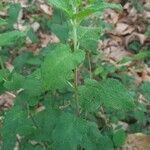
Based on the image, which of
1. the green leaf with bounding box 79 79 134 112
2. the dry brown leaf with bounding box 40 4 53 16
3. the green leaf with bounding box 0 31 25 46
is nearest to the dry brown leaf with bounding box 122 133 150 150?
the green leaf with bounding box 79 79 134 112

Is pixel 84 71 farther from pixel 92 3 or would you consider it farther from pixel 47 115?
pixel 92 3

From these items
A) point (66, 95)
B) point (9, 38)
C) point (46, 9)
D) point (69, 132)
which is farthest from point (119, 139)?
point (46, 9)

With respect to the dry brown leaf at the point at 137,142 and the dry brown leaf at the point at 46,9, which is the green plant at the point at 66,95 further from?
the dry brown leaf at the point at 46,9

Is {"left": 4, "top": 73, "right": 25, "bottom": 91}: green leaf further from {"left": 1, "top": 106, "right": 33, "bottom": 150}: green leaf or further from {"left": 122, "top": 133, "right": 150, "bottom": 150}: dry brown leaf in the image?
{"left": 122, "top": 133, "right": 150, "bottom": 150}: dry brown leaf

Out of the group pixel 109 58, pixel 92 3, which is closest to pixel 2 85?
pixel 92 3

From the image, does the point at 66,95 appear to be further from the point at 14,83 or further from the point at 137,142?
the point at 137,142
